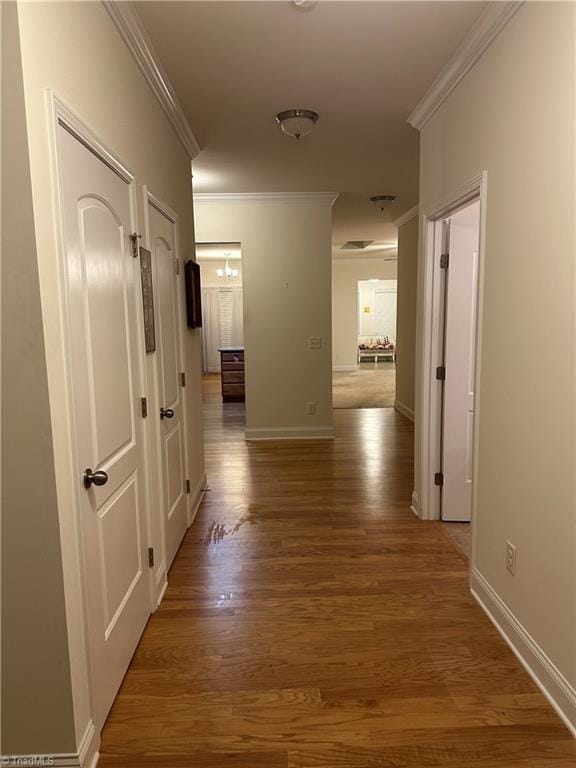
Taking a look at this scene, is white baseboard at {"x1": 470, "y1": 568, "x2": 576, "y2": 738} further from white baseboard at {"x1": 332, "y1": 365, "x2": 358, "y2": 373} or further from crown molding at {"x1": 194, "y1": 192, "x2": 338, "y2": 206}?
white baseboard at {"x1": 332, "y1": 365, "x2": 358, "y2": 373}

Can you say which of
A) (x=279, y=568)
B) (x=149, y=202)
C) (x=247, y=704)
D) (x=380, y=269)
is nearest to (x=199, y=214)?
(x=149, y=202)

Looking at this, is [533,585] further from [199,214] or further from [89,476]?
[199,214]

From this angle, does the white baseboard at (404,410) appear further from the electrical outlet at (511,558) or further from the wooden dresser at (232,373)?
the electrical outlet at (511,558)

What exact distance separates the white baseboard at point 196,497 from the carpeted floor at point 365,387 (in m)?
3.67

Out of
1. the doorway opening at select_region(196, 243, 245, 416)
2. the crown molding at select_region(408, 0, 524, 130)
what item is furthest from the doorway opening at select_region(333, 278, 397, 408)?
the crown molding at select_region(408, 0, 524, 130)

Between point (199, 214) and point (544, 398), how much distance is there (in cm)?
440

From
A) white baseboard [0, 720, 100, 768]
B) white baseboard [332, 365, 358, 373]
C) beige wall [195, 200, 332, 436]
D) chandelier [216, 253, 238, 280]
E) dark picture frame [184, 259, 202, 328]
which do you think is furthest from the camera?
white baseboard [332, 365, 358, 373]

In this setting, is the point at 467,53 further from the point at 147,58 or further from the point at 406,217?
the point at 406,217

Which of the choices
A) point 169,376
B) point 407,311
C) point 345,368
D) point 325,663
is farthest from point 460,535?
point 345,368

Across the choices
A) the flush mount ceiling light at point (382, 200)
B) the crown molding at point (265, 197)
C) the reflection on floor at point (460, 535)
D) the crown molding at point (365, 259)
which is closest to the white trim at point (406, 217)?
the flush mount ceiling light at point (382, 200)

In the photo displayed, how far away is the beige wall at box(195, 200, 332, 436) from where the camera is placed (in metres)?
5.25

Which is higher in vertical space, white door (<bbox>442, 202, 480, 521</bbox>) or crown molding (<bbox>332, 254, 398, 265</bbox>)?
crown molding (<bbox>332, 254, 398, 265</bbox>)

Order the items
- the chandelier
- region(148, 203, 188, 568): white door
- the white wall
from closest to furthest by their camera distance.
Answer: region(148, 203, 188, 568): white door, the chandelier, the white wall

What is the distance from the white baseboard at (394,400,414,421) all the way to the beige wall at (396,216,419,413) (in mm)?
27
